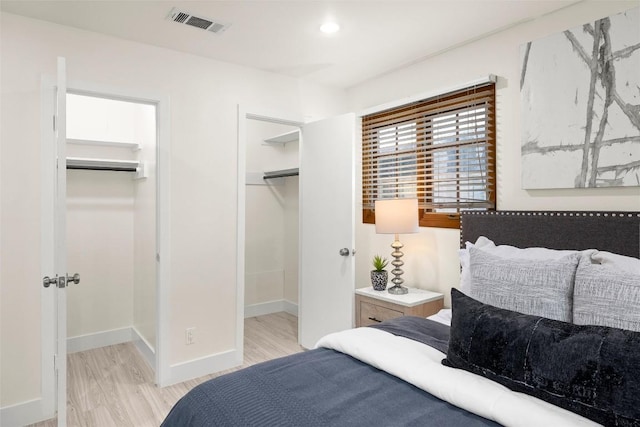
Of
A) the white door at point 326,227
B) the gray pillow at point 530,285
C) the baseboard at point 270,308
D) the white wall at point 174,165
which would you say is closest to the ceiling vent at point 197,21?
the white wall at point 174,165

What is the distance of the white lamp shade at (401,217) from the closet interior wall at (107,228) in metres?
2.03

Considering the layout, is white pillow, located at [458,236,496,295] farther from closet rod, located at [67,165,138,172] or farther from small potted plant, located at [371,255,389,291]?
closet rod, located at [67,165,138,172]

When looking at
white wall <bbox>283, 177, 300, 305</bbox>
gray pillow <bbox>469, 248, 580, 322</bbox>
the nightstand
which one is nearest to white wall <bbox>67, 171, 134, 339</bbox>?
white wall <bbox>283, 177, 300, 305</bbox>

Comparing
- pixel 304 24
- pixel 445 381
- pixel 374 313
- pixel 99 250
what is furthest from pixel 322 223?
pixel 445 381

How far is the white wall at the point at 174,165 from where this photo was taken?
249 cm

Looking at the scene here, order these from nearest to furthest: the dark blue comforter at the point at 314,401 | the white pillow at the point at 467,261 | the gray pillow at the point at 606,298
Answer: the dark blue comforter at the point at 314,401 < the gray pillow at the point at 606,298 < the white pillow at the point at 467,261

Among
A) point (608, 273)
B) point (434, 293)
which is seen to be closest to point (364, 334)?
point (608, 273)

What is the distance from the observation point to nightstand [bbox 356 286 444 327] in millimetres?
2800

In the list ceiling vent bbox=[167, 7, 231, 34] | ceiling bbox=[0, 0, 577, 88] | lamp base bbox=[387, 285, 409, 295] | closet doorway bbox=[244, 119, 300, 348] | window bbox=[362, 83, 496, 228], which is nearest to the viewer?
ceiling bbox=[0, 0, 577, 88]

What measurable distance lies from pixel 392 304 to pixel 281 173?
2.25 meters

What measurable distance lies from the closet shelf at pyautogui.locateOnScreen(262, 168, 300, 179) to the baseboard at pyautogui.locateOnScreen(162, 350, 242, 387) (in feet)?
6.56

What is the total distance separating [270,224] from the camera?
499 centimetres

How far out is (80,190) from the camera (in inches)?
144

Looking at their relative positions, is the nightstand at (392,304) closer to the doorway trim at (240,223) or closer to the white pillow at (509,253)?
the white pillow at (509,253)
